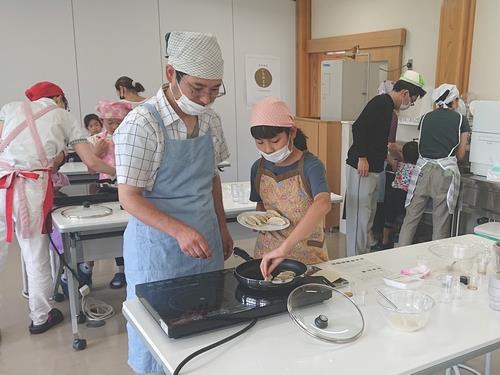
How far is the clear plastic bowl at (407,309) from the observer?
3.58 ft

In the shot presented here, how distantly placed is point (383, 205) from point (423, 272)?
9.11 ft

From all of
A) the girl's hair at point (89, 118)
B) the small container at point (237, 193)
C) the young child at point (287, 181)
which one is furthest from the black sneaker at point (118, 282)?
the young child at point (287, 181)

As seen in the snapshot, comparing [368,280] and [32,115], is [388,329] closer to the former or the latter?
[368,280]

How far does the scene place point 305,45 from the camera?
19.0 feet

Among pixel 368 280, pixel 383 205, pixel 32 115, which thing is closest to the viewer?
pixel 368 280

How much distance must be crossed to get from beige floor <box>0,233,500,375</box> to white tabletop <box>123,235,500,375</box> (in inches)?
52.7

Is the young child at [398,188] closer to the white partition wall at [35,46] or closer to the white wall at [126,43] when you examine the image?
the white wall at [126,43]

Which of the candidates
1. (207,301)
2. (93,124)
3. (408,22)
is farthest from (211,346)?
(408,22)

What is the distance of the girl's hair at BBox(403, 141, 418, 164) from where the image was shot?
3771 millimetres

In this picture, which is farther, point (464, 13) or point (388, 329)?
point (464, 13)

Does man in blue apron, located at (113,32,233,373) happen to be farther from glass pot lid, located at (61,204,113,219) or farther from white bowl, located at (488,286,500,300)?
glass pot lid, located at (61,204,113,219)

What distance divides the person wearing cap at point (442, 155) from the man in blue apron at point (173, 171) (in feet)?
7.63

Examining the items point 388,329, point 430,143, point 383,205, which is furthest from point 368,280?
point 383,205

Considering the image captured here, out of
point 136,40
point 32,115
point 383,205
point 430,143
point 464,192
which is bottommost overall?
point 383,205
